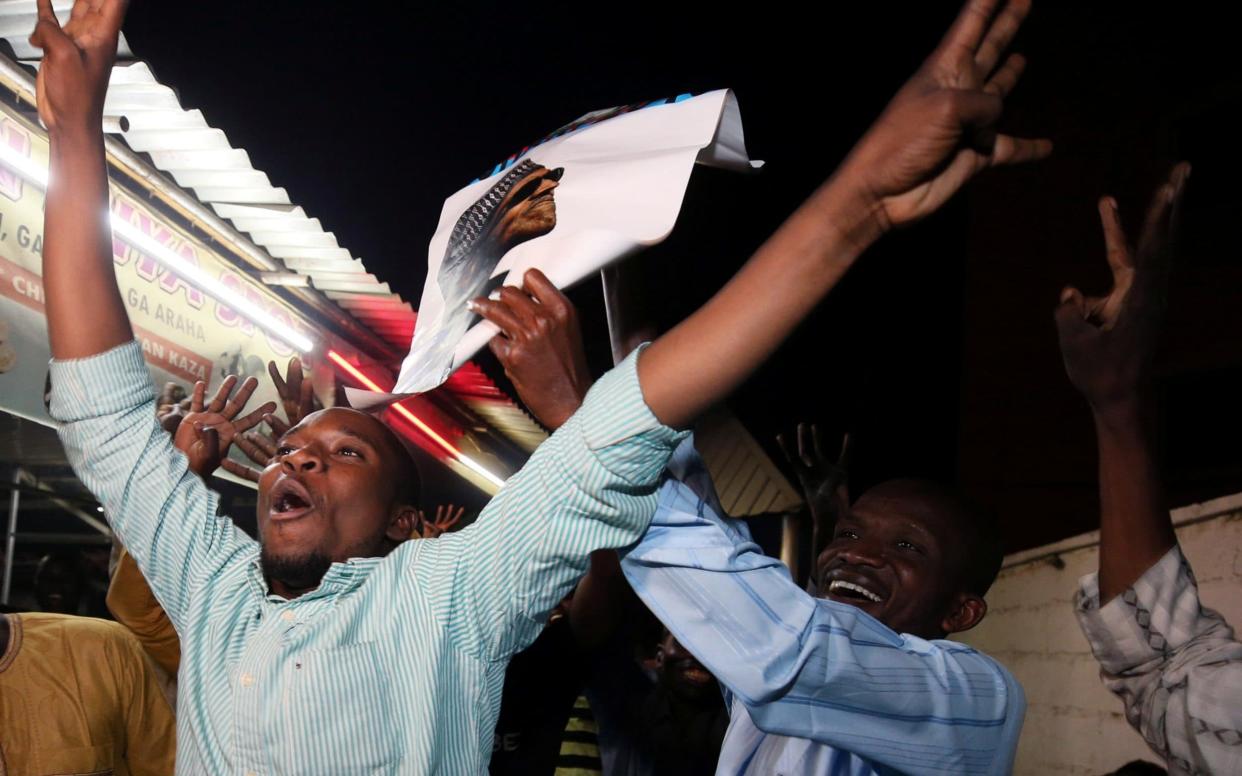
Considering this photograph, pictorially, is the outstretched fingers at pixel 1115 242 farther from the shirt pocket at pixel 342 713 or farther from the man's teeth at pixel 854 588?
the shirt pocket at pixel 342 713

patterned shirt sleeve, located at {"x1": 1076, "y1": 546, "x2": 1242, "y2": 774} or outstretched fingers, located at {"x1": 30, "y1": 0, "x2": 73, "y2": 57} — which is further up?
outstretched fingers, located at {"x1": 30, "y1": 0, "x2": 73, "y2": 57}

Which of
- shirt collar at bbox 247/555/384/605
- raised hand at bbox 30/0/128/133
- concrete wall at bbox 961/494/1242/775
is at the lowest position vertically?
concrete wall at bbox 961/494/1242/775

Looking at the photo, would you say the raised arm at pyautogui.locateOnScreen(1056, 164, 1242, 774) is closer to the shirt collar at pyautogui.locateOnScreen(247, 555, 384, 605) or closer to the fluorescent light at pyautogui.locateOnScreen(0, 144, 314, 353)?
the shirt collar at pyautogui.locateOnScreen(247, 555, 384, 605)

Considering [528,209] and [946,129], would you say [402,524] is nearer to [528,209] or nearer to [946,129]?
[528,209]

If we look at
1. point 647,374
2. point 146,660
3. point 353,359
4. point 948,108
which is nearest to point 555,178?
point 647,374

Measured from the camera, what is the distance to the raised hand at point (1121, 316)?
1.72 meters

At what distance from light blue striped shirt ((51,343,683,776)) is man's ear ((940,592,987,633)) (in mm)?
1152

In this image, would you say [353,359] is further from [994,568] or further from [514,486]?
[514,486]

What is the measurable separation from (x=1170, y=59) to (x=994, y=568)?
9526 mm

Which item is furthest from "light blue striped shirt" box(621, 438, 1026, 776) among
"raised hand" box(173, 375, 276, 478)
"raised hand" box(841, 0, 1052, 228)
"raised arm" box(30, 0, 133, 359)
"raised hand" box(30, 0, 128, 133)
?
"raised hand" box(173, 375, 276, 478)

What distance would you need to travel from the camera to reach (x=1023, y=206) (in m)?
11.3

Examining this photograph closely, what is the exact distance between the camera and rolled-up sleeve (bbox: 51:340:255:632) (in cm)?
180

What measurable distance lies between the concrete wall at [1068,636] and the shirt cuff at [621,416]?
4261mm

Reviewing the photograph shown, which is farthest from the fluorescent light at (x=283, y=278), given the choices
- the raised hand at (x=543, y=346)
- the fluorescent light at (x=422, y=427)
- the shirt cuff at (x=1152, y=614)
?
the shirt cuff at (x=1152, y=614)
